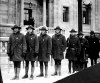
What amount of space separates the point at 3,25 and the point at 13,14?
208cm

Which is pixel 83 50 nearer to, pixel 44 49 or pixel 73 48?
pixel 73 48

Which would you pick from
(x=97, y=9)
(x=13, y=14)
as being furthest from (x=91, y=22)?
(x=13, y=14)

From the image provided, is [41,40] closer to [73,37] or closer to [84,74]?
[73,37]

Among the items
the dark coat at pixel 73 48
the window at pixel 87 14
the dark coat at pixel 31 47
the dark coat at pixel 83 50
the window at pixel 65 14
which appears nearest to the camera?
the dark coat at pixel 31 47

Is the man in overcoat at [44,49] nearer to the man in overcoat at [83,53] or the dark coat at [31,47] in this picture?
the dark coat at [31,47]

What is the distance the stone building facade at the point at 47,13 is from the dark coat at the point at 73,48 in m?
10.9

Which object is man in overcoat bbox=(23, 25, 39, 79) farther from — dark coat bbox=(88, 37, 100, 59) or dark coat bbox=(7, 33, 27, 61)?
dark coat bbox=(88, 37, 100, 59)

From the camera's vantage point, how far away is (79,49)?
7.84 metres

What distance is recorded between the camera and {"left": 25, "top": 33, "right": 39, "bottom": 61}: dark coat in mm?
6465

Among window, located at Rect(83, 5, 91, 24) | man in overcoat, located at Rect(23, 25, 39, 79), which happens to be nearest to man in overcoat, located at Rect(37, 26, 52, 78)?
man in overcoat, located at Rect(23, 25, 39, 79)

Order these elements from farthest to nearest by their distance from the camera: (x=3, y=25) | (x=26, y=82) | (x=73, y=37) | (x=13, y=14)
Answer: (x=13, y=14), (x=3, y=25), (x=73, y=37), (x=26, y=82)

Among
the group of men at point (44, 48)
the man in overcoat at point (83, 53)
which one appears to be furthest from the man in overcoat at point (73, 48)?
the man in overcoat at point (83, 53)

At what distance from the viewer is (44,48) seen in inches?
267

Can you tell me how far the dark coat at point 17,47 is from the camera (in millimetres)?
6242
